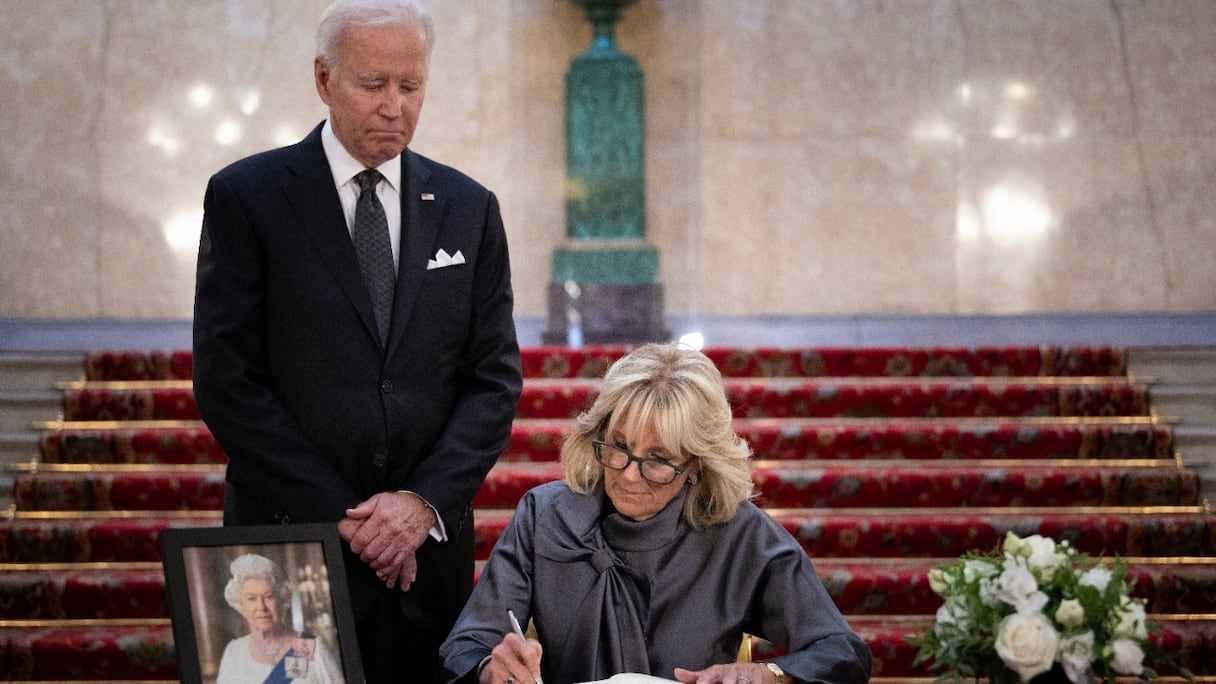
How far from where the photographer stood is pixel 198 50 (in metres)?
7.85

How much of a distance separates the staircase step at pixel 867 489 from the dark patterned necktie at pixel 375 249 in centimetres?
308

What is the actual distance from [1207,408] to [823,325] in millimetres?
2432

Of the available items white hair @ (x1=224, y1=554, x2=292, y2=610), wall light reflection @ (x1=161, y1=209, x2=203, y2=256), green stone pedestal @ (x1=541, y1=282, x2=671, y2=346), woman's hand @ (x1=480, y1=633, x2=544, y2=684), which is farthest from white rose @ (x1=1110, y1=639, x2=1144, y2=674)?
wall light reflection @ (x1=161, y1=209, x2=203, y2=256)

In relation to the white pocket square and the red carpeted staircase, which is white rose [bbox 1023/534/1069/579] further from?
the red carpeted staircase

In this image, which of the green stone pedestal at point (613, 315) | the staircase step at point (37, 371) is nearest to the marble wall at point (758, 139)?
the green stone pedestal at point (613, 315)

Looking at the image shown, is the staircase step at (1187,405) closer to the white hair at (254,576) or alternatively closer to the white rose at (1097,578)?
the white rose at (1097,578)

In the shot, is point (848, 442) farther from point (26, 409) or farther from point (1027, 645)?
point (1027, 645)

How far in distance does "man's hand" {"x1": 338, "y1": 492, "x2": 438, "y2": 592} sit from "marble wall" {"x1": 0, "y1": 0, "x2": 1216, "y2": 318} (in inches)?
237

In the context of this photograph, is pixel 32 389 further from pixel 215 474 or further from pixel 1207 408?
pixel 1207 408

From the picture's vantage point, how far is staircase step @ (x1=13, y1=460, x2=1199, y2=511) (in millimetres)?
5410

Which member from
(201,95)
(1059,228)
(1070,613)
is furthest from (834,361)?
(1070,613)

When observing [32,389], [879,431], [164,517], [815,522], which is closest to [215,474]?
[164,517]

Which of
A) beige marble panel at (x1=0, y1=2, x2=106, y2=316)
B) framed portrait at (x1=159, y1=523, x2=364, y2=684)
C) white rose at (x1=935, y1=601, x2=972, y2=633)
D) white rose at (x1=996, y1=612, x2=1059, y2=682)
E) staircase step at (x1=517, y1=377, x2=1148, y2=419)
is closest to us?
framed portrait at (x1=159, y1=523, x2=364, y2=684)

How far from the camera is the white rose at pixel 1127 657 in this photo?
1952 millimetres
